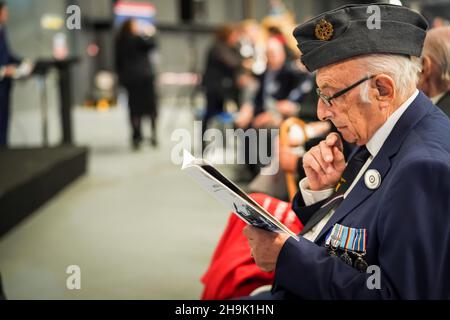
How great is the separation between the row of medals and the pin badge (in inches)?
5.7

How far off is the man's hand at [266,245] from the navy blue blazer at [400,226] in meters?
0.02

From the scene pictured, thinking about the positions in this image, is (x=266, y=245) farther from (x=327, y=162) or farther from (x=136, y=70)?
(x=136, y=70)

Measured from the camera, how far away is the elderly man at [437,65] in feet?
6.43

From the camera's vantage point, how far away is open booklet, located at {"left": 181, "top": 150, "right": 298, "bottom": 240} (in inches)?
49.7

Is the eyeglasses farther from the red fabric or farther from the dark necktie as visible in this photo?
the red fabric

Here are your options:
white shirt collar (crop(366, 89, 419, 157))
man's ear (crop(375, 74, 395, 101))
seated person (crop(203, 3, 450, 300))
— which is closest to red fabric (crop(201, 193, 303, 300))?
seated person (crop(203, 3, 450, 300))

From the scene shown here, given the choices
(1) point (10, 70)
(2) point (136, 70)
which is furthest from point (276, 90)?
(2) point (136, 70)

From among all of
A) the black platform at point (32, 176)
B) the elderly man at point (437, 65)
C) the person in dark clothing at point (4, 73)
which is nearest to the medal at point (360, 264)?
the elderly man at point (437, 65)

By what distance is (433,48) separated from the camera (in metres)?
1.97

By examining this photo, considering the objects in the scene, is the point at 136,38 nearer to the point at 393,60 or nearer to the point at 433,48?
the point at 433,48

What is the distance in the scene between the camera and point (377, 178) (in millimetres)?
1312

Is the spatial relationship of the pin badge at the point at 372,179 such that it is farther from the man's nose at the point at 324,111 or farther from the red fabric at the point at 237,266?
the red fabric at the point at 237,266

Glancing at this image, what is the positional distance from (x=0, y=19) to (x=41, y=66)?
56 centimetres

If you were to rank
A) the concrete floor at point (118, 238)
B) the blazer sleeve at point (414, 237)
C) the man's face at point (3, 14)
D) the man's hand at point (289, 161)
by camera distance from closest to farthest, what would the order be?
the blazer sleeve at point (414, 237) → the man's hand at point (289, 161) → the concrete floor at point (118, 238) → the man's face at point (3, 14)
